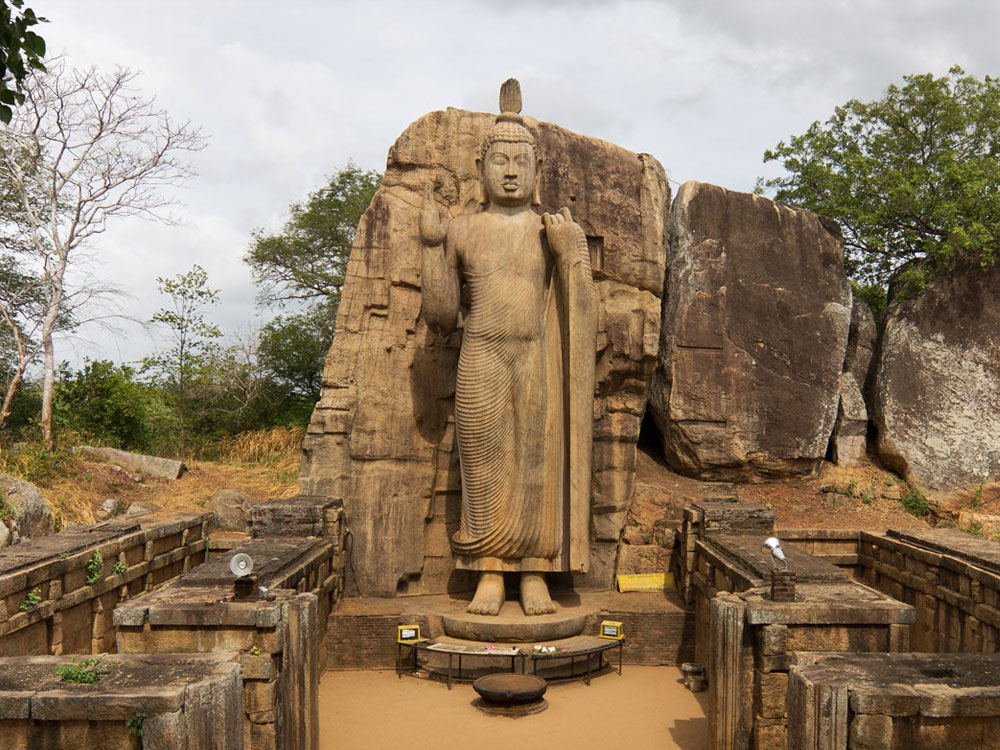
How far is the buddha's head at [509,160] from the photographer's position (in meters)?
7.87

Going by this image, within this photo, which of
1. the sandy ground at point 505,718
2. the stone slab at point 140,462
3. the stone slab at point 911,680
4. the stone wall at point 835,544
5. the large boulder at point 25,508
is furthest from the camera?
the stone slab at point 140,462

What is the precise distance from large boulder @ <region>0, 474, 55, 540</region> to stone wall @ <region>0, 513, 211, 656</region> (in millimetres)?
1341

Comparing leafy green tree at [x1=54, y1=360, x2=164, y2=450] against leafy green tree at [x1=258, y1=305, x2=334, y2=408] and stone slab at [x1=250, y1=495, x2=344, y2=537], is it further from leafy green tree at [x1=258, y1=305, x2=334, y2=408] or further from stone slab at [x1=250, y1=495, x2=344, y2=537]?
stone slab at [x1=250, y1=495, x2=344, y2=537]

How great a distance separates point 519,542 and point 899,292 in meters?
8.06

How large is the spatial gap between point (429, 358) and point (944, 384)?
314 inches

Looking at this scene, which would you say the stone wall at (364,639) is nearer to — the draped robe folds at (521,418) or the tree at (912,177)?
the draped robe folds at (521,418)

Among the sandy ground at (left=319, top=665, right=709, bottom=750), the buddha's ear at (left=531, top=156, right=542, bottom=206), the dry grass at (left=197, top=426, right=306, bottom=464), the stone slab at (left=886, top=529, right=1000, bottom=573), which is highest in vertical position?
the buddha's ear at (left=531, top=156, right=542, bottom=206)

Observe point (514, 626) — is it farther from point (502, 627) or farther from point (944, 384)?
point (944, 384)

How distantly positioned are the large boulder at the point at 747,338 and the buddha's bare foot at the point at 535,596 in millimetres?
4163

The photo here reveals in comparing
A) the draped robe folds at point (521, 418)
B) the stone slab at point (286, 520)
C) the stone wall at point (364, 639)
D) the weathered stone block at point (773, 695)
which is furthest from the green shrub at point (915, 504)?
the stone slab at point (286, 520)

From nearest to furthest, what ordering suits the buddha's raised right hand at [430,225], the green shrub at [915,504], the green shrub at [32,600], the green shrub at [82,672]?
the green shrub at [82,672] < the green shrub at [32,600] < the buddha's raised right hand at [430,225] < the green shrub at [915,504]

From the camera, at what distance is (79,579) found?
6.93 metres

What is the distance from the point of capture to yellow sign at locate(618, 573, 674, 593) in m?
8.81

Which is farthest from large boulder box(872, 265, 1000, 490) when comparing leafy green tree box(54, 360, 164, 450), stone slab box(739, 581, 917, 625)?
leafy green tree box(54, 360, 164, 450)
